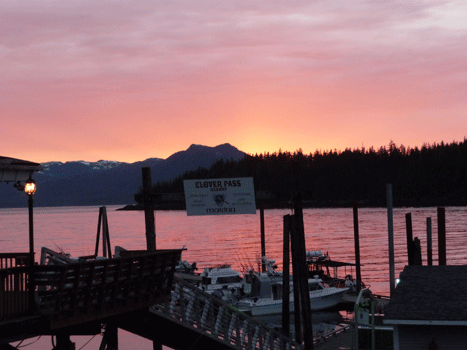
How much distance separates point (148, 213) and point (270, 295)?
1196 inches

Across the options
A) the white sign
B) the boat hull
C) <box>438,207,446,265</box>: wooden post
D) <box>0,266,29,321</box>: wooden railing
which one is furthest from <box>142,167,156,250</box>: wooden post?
the boat hull

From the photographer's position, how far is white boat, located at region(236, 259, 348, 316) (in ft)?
154

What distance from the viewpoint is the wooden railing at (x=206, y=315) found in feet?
60.6

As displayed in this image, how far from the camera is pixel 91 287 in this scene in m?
14.5

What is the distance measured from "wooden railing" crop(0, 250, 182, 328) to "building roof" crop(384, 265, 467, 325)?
19.9ft

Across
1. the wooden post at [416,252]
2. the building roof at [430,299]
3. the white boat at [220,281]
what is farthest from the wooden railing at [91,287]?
the white boat at [220,281]

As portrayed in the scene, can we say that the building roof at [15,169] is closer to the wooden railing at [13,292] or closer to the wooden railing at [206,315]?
the wooden railing at [13,292]

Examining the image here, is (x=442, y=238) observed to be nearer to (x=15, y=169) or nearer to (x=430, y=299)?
(x=430, y=299)

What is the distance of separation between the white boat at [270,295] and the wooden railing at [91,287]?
30.2 m

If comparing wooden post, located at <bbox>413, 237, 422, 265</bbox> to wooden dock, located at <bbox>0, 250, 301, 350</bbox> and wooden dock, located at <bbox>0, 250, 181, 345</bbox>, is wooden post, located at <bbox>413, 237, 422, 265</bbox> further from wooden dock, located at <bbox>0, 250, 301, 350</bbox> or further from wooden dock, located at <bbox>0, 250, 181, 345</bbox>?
wooden dock, located at <bbox>0, 250, 181, 345</bbox>

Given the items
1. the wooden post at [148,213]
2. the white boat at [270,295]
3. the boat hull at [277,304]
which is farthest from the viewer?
the white boat at [270,295]

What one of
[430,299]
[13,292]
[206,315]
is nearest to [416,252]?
[430,299]

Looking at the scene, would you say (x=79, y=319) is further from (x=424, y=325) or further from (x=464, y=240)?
(x=464, y=240)

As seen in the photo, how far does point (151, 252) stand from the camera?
656 inches
